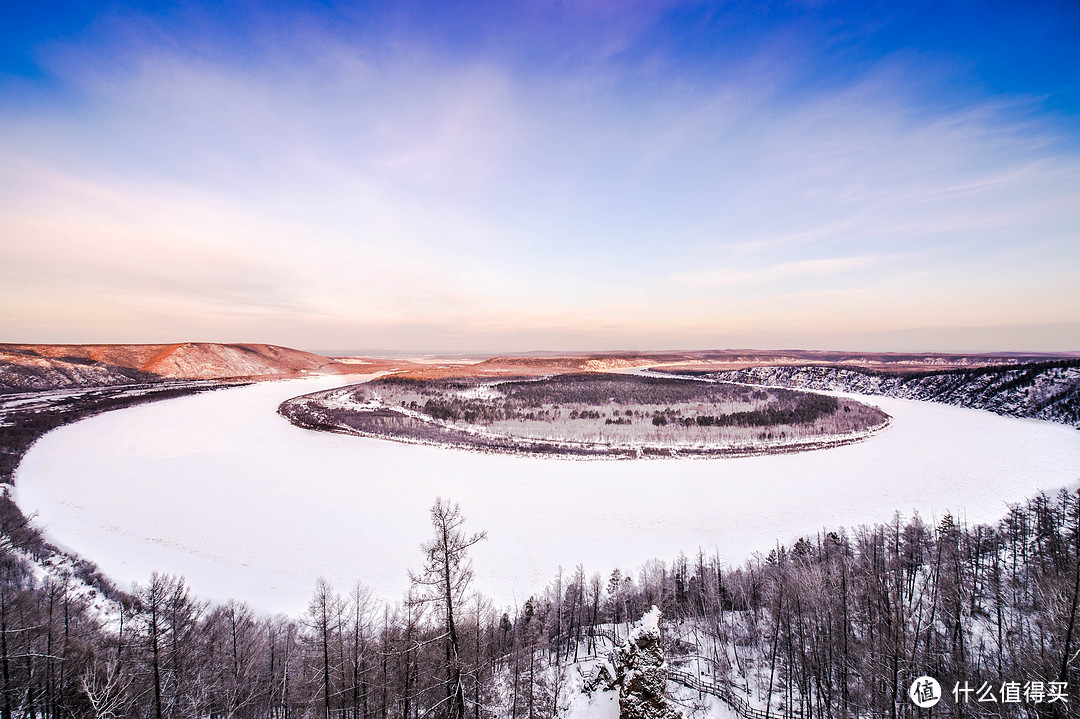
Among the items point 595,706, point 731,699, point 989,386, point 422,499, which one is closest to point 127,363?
point 422,499

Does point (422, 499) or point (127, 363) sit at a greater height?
point (127, 363)

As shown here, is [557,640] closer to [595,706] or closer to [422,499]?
[595,706]

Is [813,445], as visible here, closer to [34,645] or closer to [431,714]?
[431,714]

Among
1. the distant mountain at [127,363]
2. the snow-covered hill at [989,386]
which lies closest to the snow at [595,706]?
the snow-covered hill at [989,386]

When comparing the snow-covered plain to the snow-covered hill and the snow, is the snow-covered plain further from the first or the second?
the snow-covered hill

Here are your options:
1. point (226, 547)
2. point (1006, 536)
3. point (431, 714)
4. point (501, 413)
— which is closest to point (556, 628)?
point (431, 714)

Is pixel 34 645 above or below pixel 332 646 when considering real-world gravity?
above
